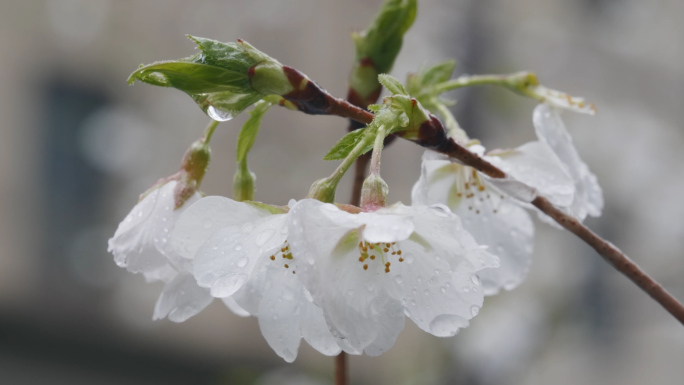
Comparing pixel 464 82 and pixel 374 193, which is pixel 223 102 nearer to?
pixel 374 193

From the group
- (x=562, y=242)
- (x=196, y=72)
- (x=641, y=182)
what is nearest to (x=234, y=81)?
(x=196, y=72)

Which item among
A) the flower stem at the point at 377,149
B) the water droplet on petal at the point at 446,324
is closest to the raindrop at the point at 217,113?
the flower stem at the point at 377,149

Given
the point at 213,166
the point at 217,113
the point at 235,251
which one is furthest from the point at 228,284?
the point at 213,166

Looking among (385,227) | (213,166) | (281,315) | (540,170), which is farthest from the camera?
(213,166)

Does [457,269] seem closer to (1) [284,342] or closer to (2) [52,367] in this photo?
(1) [284,342]

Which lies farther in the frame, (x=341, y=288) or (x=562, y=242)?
(x=562, y=242)

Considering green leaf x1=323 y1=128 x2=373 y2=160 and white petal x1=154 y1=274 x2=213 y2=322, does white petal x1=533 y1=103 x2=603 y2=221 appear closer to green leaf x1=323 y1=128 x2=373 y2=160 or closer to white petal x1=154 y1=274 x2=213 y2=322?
green leaf x1=323 y1=128 x2=373 y2=160
